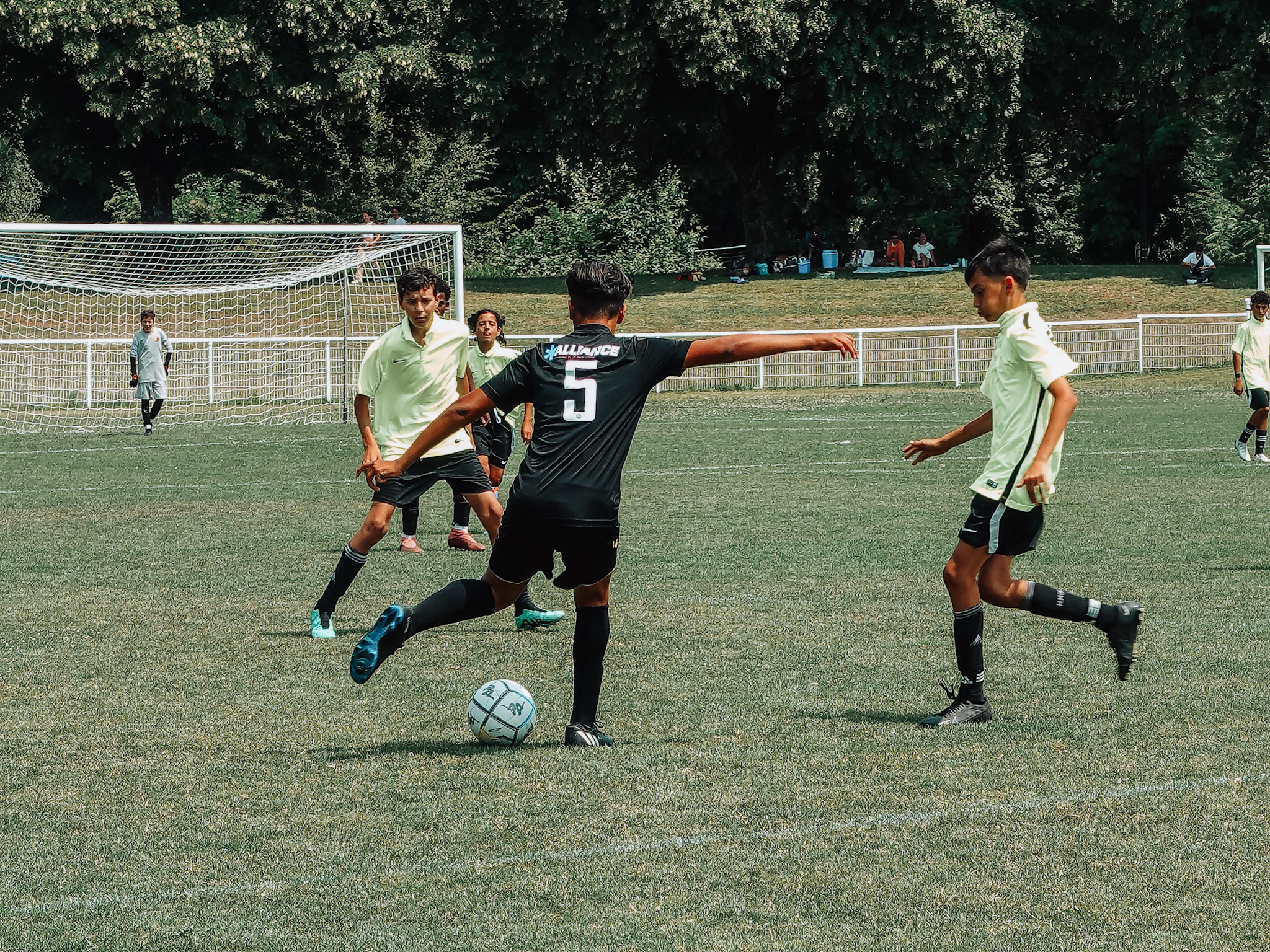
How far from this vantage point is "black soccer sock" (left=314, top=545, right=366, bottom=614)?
8.23 metres

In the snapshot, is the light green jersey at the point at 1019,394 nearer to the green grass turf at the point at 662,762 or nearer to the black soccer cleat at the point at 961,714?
the black soccer cleat at the point at 961,714

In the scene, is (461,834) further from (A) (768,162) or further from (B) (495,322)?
(A) (768,162)

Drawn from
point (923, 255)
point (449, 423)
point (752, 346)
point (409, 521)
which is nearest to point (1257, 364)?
point (409, 521)

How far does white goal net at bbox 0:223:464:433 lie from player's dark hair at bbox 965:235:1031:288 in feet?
61.9

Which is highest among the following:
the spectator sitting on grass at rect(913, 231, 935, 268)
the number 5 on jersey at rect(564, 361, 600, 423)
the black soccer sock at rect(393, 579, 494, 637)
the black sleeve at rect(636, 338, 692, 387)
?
the spectator sitting on grass at rect(913, 231, 935, 268)

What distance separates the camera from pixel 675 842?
4.62m

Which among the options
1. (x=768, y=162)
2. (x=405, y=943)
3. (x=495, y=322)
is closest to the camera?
(x=405, y=943)

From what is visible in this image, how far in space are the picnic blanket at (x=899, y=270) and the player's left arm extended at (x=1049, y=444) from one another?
127ft

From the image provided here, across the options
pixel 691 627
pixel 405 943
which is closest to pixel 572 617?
pixel 691 627

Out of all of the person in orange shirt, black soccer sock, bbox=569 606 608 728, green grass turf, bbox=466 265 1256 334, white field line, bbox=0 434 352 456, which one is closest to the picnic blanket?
the person in orange shirt

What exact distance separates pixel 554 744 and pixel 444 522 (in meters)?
7.78

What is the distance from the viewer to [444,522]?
13.5 metres

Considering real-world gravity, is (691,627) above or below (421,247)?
below

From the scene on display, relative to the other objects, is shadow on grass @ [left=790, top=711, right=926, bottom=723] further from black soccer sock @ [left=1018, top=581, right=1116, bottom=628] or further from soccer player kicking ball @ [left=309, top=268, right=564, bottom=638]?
soccer player kicking ball @ [left=309, top=268, right=564, bottom=638]
